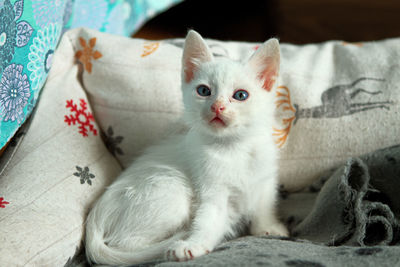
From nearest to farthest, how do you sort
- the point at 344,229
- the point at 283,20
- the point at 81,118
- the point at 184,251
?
the point at 184,251 → the point at 344,229 → the point at 81,118 → the point at 283,20

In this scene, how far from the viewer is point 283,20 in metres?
2.35

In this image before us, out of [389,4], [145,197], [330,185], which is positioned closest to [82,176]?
[145,197]

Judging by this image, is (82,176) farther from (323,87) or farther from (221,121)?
(323,87)

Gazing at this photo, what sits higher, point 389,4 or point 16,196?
point 389,4

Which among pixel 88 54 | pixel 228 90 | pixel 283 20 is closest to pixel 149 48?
pixel 88 54

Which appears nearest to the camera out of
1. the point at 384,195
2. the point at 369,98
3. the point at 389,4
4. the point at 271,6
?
the point at 384,195

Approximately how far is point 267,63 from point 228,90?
13 centimetres

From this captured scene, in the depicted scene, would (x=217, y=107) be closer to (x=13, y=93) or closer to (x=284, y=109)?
(x=284, y=109)

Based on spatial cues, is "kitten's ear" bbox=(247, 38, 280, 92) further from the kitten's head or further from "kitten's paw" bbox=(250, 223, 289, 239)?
"kitten's paw" bbox=(250, 223, 289, 239)

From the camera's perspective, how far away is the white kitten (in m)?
0.94

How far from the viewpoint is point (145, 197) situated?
3.19 feet

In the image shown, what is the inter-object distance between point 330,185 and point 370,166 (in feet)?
0.37

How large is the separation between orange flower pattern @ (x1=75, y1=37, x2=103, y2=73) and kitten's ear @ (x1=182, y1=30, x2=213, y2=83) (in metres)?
A: 0.35

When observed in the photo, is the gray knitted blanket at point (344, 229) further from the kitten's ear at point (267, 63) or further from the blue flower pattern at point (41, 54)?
the blue flower pattern at point (41, 54)
